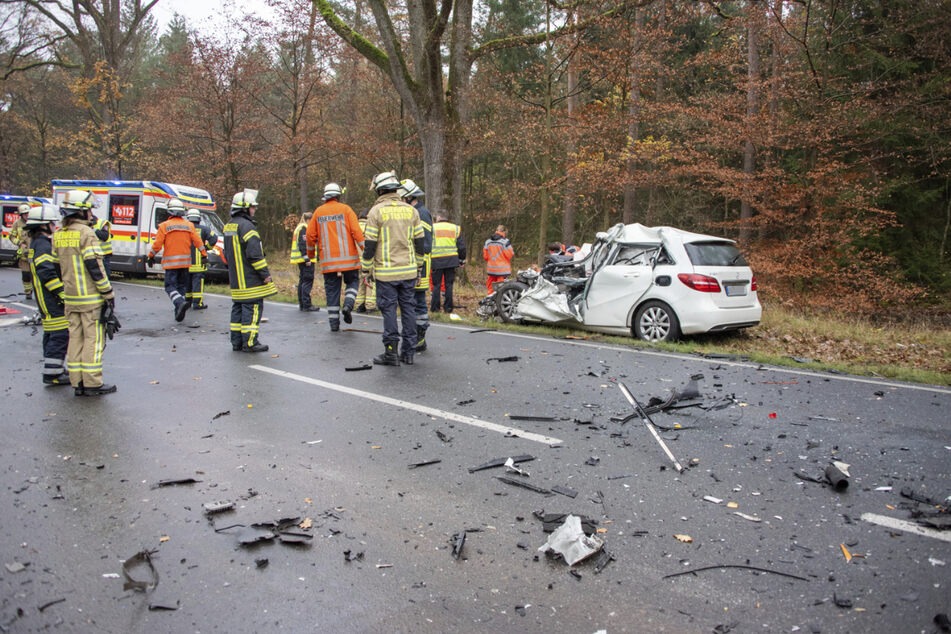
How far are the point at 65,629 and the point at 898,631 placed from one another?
336 cm

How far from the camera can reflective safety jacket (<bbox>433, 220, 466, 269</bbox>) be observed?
1132 centimetres

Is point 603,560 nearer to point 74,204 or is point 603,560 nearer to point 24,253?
point 74,204

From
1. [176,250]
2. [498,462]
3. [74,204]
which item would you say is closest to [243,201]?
[74,204]

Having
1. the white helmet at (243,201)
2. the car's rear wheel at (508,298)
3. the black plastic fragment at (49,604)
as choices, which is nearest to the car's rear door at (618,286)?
the car's rear wheel at (508,298)

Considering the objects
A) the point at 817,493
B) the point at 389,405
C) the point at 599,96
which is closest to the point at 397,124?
the point at 599,96

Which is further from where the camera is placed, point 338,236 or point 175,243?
point 175,243

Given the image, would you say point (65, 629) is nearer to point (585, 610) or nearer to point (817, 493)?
point (585, 610)

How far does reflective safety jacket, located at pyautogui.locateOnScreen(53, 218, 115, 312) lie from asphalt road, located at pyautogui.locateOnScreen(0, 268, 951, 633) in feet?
3.22

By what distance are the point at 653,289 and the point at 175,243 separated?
27.8ft

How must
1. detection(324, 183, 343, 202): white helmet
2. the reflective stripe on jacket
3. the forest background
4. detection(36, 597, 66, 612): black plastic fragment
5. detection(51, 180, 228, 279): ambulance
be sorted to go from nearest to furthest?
detection(36, 597, 66, 612): black plastic fragment < detection(324, 183, 343, 202): white helmet < the reflective stripe on jacket < the forest background < detection(51, 180, 228, 279): ambulance

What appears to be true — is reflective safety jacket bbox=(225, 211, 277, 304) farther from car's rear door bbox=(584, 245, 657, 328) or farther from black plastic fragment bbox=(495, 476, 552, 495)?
black plastic fragment bbox=(495, 476, 552, 495)

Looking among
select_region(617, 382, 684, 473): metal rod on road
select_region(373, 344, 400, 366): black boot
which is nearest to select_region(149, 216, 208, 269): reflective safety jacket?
select_region(373, 344, 400, 366): black boot

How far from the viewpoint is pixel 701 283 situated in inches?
344

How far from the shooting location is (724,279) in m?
8.88
